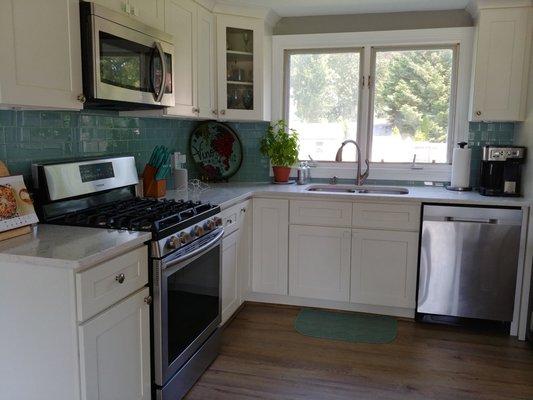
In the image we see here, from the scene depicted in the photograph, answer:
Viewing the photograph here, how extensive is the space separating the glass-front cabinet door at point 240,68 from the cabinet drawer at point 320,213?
804 millimetres

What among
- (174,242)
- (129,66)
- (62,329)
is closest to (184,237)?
(174,242)

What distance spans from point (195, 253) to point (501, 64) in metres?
2.51

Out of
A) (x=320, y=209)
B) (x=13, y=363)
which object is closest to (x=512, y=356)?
(x=320, y=209)

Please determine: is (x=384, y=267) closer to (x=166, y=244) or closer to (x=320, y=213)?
(x=320, y=213)

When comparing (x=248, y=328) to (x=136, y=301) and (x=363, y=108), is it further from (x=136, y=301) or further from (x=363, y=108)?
(x=363, y=108)

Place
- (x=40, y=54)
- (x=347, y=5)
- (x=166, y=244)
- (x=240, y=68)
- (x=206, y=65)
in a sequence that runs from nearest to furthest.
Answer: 1. (x=40, y=54)
2. (x=166, y=244)
3. (x=206, y=65)
4. (x=347, y=5)
5. (x=240, y=68)

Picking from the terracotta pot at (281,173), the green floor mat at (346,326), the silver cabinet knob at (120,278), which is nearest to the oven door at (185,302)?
the silver cabinet knob at (120,278)

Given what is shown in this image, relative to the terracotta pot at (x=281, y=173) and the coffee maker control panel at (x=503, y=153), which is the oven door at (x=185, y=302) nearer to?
the terracotta pot at (x=281, y=173)

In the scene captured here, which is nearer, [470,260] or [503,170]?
[470,260]

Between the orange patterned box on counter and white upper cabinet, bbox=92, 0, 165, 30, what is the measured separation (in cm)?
88

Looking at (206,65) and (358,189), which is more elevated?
(206,65)

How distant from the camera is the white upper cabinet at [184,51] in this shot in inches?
112

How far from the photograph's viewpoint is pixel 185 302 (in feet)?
7.57

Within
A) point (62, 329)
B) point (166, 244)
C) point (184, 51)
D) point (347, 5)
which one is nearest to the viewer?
point (62, 329)
